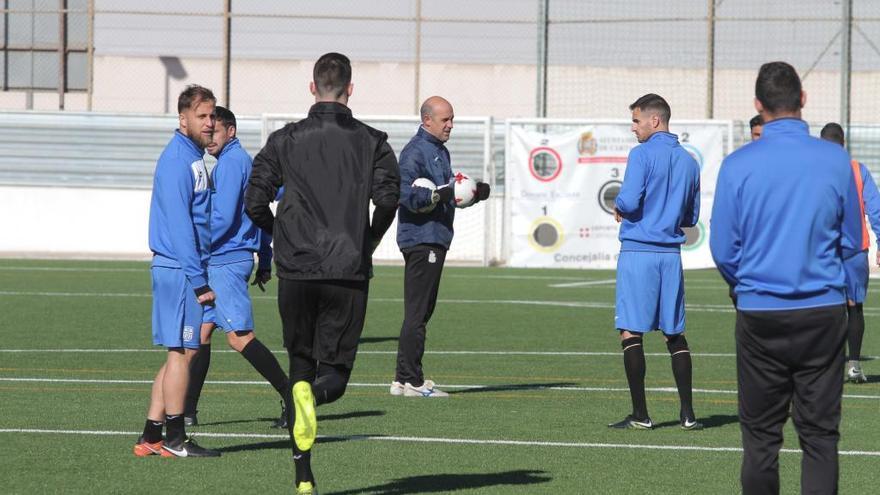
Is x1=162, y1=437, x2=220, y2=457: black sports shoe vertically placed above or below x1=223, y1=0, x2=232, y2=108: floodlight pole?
below

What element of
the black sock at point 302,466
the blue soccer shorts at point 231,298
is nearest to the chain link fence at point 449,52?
the blue soccer shorts at point 231,298

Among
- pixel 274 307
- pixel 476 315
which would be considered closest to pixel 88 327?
pixel 274 307

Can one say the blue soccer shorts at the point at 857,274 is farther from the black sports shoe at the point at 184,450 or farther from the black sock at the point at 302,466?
the black sock at the point at 302,466

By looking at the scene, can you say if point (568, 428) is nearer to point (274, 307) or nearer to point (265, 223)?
point (265, 223)

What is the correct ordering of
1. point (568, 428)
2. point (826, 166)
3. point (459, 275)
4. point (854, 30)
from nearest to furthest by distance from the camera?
point (826, 166)
point (568, 428)
point (459, 275)
point (854, 30)

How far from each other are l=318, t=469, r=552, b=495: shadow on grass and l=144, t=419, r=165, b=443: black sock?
57.9 inches

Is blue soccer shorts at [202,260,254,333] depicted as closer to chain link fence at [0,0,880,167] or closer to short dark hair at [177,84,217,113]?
short dark hair at [177,84,217,113]

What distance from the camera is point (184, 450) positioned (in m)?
8.59

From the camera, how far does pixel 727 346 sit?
595 inches

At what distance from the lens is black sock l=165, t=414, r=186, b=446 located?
8.55 meters

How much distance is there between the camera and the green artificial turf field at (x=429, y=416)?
26.3 feet

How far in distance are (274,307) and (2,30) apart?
19224 millimetres

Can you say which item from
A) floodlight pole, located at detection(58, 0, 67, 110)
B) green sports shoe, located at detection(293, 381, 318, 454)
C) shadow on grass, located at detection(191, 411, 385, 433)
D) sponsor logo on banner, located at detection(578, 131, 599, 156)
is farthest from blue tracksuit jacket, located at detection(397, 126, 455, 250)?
floodlight pole, located at detection(58, 0, 67, 110)

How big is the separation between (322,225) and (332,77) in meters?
0.69
